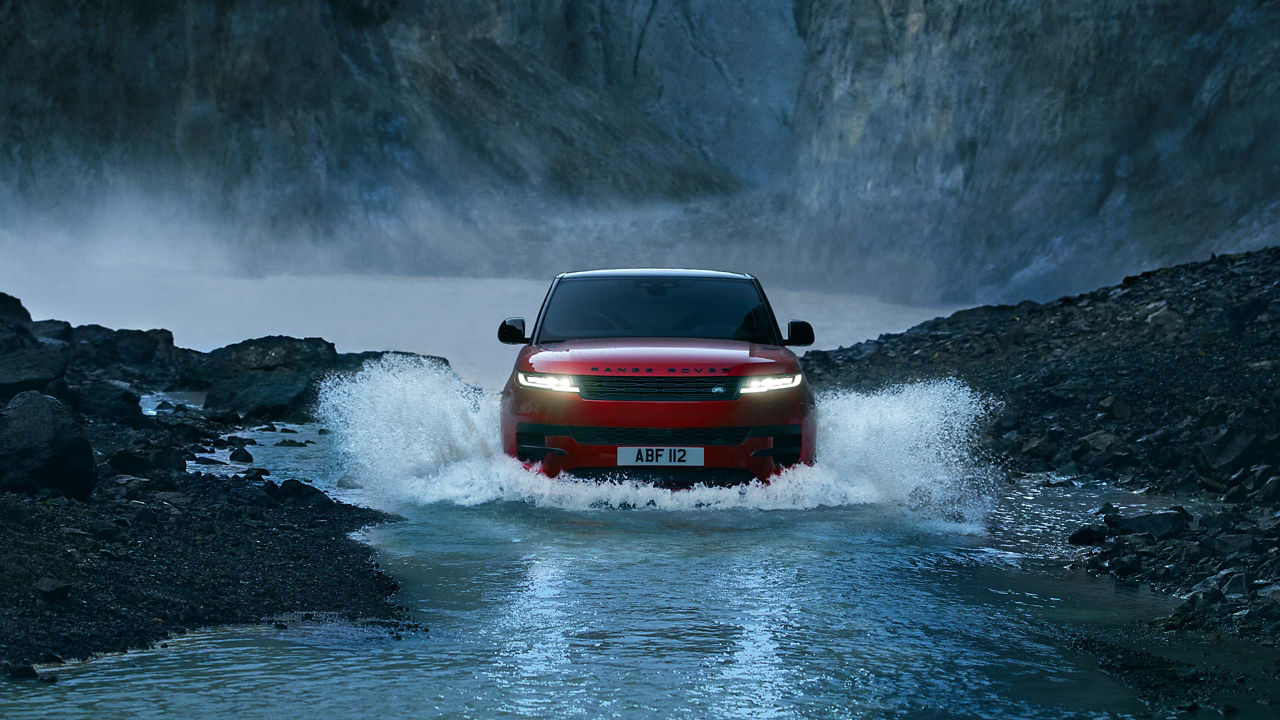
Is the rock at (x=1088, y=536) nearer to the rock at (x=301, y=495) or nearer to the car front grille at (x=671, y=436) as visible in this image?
the car front grille at (x=671, y=436)

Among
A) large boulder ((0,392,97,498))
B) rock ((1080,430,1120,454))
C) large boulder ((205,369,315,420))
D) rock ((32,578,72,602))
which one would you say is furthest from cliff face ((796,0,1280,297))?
rock ((32,578,72,602))

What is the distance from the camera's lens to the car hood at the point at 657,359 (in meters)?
11.6

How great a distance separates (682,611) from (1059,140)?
58399mm

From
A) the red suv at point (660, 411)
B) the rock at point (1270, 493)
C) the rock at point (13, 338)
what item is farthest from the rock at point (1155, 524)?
the rock at point (13, 338)

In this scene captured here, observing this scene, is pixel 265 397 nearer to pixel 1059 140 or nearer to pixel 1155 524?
pixel 1155 524

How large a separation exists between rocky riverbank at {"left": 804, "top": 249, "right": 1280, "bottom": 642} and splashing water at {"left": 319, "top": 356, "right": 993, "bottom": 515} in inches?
48.9

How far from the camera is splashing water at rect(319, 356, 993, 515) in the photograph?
38.8ft

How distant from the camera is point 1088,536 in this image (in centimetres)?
1081

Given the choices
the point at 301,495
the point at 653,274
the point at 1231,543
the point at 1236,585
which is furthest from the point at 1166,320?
the point at 1236,585

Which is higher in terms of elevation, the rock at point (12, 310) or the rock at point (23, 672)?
the rock at point (12, 310)

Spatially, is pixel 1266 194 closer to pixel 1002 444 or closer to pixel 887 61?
pixel 887 61

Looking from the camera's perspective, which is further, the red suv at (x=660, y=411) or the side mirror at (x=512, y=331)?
the side mirror at (x=512, y=331)

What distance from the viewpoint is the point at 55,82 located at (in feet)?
319

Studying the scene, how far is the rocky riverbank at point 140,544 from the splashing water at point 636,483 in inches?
42.6
